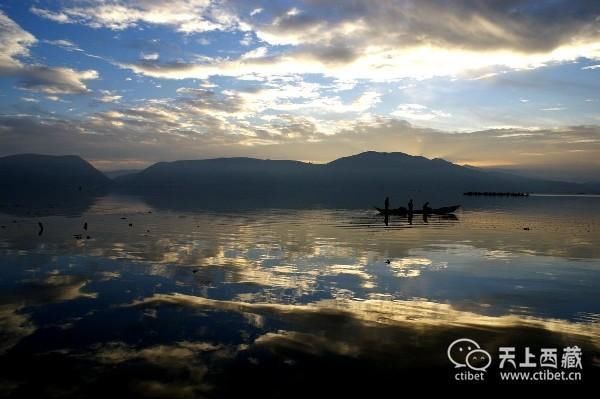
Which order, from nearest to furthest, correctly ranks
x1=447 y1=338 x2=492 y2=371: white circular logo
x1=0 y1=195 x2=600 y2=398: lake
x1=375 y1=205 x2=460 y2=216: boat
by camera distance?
x1=0 y1=195 x2=600 y2=398: lake, x1=447 y1=338 x2=492 y2=371: white circular logo, x1=375 y1=205 x2=460 y2=216: boat

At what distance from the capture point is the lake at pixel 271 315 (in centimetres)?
1198

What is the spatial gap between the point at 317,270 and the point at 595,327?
14.5 m

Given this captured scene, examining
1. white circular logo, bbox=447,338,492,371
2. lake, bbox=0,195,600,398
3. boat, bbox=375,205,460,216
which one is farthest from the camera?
boat, bbox=375,205,460,216

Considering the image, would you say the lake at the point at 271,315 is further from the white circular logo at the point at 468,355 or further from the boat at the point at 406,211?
the boat at the point at 406,211

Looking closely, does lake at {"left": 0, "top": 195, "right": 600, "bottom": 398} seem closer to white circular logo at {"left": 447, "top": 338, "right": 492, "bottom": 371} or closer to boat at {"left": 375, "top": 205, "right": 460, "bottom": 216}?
white circular logo at {"left": 447, "top": 338, "right": 492, "bottom": 371}

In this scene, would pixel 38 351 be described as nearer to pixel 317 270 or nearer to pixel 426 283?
pixel 317 270

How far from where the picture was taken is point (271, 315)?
56.3 ft

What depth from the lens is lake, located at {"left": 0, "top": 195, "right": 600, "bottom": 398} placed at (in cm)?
1198

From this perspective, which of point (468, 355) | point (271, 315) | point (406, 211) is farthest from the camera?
point (406, 211)

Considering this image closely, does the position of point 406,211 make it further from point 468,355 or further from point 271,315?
point 468,355

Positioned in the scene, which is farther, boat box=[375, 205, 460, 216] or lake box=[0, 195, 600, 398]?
boat box=[375, 205, 460, 216]

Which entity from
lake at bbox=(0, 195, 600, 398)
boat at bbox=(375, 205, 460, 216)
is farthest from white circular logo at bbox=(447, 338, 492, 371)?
boat at bbox=(375, 205, 460, 216)

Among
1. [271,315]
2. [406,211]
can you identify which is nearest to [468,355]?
[271,315]

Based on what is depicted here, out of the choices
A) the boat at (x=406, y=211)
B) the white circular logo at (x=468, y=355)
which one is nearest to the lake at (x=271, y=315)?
the white circular logo at (x=468, y=355)
